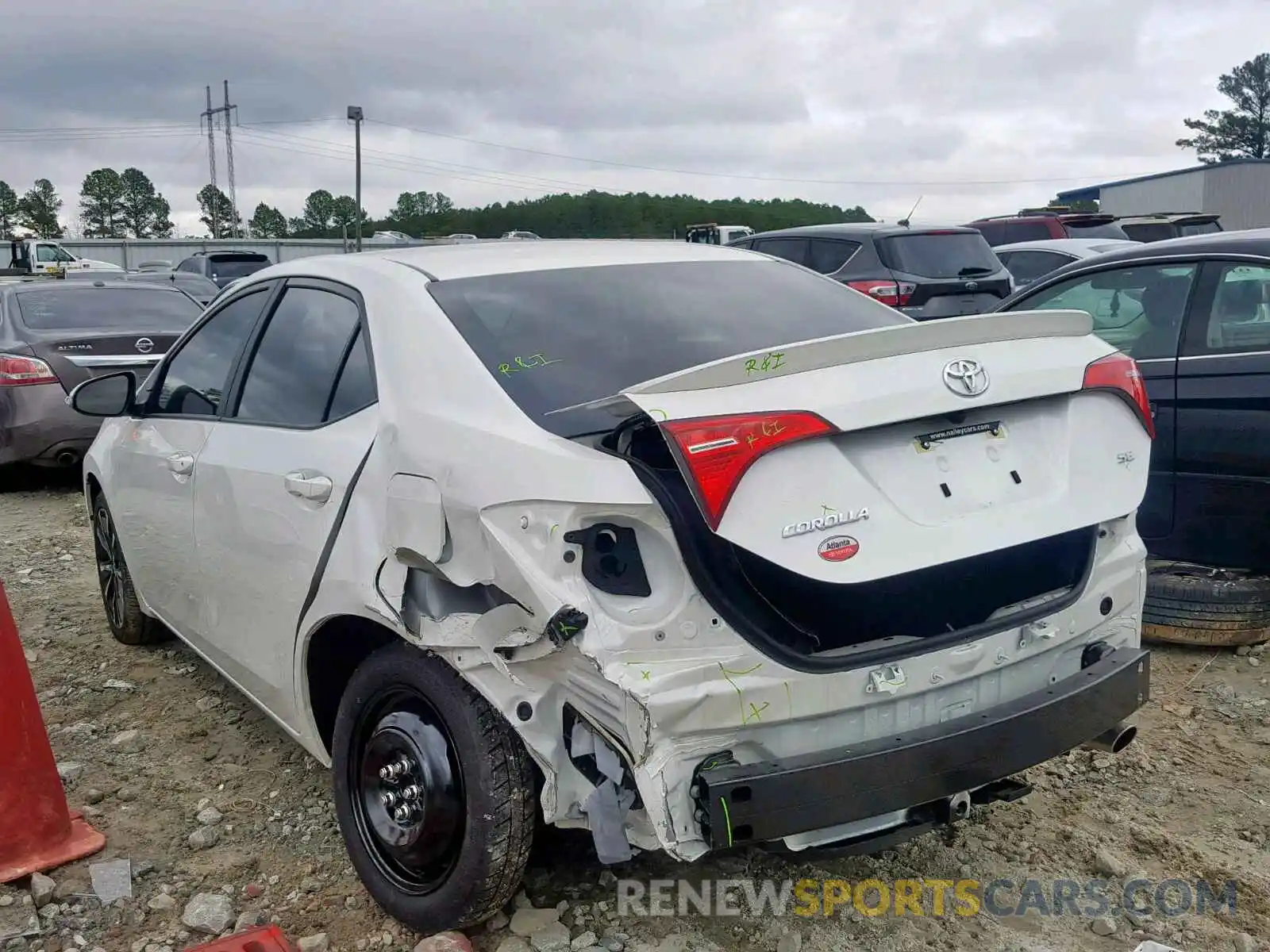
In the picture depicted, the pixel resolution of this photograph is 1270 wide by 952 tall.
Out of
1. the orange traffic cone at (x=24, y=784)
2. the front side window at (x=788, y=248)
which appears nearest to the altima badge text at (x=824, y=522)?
the orange traffic cone at (x=24, y=784)

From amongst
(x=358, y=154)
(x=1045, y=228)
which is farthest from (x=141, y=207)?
(x=1045, y=228)

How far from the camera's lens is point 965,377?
7.80 ft

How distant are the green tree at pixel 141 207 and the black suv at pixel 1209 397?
8524cm

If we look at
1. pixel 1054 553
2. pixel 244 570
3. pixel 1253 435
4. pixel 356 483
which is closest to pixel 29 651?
pixel 244 570

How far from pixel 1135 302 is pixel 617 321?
2.78 metres

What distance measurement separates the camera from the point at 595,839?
2229 millimetres

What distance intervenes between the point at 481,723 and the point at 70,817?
165cm

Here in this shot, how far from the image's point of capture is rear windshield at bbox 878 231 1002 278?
10281 mm

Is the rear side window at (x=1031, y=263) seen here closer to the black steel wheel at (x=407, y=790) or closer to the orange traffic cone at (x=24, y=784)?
the black steel wheel at (x=407, y=790)

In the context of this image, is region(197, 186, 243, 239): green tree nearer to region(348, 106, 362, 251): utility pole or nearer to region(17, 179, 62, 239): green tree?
region(17, 179, 62, 239): green tree

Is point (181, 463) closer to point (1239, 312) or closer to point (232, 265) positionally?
point (1239, 312)

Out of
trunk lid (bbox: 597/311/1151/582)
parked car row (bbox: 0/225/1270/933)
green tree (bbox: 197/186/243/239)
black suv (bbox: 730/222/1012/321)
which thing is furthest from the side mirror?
green tree (bbox: 197/186/243/239)

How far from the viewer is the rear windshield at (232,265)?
2280 cm

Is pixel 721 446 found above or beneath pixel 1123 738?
above
